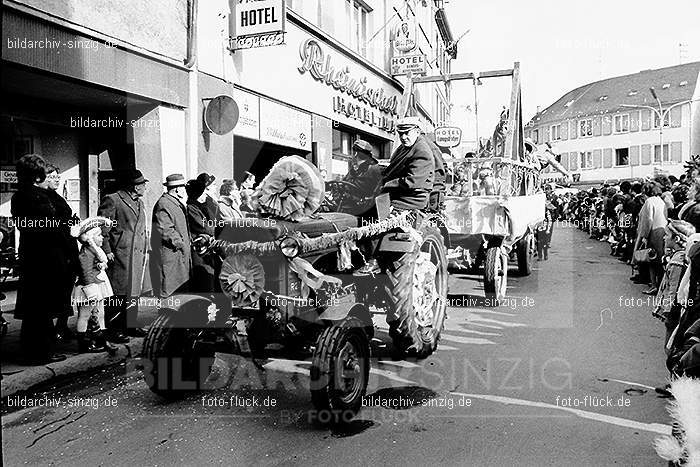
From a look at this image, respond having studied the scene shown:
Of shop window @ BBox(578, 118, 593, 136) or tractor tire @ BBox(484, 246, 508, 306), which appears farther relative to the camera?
shop window @ BBox(578, 118, 593, 136)

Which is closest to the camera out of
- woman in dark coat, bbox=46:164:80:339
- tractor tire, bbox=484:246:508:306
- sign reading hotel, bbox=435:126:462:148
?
woman in dark coat, bbox=46:164:80:339

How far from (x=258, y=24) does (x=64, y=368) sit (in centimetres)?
684

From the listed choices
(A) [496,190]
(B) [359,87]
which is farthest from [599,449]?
(B) [359,87]

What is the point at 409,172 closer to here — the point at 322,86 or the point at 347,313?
the point at 347,313

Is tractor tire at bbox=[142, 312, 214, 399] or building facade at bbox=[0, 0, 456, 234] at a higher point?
building facade at bbox=[0, 0, 456, 234]

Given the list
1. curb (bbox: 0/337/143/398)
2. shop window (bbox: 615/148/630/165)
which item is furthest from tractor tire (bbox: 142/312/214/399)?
shop window (bbox: 615/148/630/165)

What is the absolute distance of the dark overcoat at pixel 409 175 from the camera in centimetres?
581

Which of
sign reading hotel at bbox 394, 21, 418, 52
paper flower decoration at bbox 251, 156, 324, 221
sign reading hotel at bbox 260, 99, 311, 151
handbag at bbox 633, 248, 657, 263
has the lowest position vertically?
handbag at bbox 633, 248, 657, 263

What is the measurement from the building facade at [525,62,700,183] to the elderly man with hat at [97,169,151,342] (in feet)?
163

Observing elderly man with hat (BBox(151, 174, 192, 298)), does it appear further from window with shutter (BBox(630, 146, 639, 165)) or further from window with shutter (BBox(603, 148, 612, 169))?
window with shutter (BBox(603, 148, 612, 169))

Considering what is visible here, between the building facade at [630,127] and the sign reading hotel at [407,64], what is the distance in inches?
1374

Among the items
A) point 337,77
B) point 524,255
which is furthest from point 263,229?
point 337,77

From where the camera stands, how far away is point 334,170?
1644 centimetres

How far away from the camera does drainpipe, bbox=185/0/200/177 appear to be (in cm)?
977
